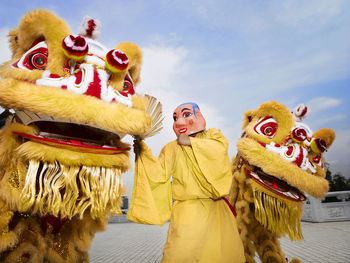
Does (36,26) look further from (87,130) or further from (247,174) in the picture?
(247,174)

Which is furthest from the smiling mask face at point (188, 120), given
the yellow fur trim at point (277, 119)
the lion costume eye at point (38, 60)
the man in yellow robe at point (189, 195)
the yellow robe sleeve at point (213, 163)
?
the lion costume eye at point (38, 60)

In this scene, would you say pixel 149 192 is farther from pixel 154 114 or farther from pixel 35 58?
pixel 35 58

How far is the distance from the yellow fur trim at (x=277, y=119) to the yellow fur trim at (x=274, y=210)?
0.48 metres

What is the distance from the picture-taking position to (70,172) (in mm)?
1376

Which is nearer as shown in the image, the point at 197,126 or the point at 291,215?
the point at 197,126

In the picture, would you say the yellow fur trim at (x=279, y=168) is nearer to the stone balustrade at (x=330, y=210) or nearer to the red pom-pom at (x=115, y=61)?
the red pom-pom at (x=115, y=61)

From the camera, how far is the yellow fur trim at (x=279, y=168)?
232 centimetres

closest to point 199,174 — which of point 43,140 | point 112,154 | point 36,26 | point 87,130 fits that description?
point 112,154

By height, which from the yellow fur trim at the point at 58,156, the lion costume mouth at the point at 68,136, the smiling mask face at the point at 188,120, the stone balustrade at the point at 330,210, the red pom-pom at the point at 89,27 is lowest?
the stone balustrade at the point at 330,210

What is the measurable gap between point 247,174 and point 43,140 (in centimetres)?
195

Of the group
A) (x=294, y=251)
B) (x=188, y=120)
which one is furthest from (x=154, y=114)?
(x=294, y=251)

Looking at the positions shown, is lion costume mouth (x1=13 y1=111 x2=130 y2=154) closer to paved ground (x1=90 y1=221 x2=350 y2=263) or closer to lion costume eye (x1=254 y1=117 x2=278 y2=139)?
lion costume eye (x1=254 y1=117 x2=278 y2=139)

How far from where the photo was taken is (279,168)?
232cm

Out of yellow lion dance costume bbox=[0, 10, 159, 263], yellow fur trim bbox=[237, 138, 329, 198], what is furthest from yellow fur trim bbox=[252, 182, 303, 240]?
yellow lion dance costume bbox=[0, 10, 159, 263]
